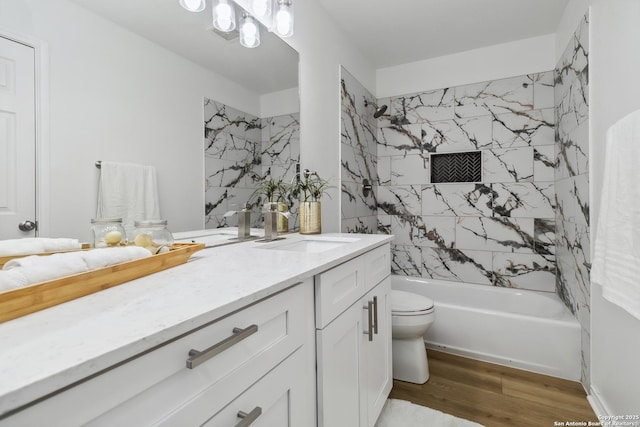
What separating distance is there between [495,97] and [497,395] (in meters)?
2.38

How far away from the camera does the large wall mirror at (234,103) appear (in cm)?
118

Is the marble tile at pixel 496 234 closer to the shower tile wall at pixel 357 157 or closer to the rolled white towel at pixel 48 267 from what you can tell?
the shower tile wall at pixel 357 157

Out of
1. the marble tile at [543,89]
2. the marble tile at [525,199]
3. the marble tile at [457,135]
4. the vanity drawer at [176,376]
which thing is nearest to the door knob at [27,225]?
the vanity drawer at [176,376]

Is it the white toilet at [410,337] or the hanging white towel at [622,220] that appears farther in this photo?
the white toilet at [410,337]

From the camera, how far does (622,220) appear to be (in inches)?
47.8

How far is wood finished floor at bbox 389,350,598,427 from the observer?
164 centimetres

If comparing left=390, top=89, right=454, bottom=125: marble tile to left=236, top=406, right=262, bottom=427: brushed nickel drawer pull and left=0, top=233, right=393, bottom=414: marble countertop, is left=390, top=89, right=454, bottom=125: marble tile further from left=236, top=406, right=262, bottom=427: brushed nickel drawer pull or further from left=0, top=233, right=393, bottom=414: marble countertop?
left=236, top=406, right=262, bottom=427: brushed nickel drawer pull

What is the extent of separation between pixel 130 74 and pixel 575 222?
2.63 meters

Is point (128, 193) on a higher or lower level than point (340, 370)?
higher

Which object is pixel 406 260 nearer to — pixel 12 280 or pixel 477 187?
pixel 477 187

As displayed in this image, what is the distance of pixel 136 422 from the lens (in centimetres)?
46

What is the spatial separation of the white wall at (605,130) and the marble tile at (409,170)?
1405 millimetres

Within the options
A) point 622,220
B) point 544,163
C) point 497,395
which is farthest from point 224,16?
point 544,163

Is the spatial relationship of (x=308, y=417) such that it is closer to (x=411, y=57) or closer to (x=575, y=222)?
(x=575, y=222)
